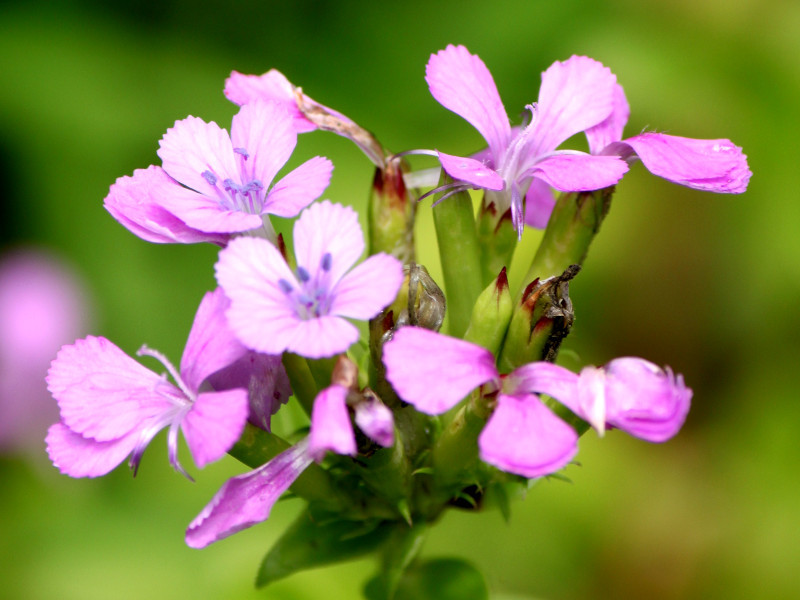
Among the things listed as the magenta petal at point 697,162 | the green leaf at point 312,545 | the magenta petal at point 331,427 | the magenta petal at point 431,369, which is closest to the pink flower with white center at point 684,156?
the magenta petal at point 697,162

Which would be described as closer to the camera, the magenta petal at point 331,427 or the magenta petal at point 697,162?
the magenta petal at point 331,427

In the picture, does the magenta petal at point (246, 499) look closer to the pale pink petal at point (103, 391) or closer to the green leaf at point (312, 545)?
the pale pink petal at point (103, 391)

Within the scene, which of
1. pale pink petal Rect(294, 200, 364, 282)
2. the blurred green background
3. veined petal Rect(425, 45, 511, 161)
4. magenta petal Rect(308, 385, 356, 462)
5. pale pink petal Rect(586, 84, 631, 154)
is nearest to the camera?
magenta petal Rect(308, 385, 356, 462)

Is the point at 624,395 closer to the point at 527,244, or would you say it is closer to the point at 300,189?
the point at 300,189

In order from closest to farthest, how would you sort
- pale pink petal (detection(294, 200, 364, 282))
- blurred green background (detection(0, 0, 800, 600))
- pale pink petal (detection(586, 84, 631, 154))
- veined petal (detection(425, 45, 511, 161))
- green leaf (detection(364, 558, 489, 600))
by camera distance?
pale pink petal (detection(294, 200, 364, 282)) < veined petal (detection(425, 45, 511, 161)) < pale pink petal (detection(586, 84, 631, 154)) < green leaf (detection(364, 558, 489, 600)) < blurred green background (detection(0, 0, 800, 600))

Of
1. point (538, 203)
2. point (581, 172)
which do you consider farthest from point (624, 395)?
point (538, 203)

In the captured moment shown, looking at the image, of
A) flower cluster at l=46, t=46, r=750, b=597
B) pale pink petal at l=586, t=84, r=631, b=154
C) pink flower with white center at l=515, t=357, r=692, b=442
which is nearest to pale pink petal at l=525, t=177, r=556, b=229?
flower cluster at l=46, t=46, r=750, b=597

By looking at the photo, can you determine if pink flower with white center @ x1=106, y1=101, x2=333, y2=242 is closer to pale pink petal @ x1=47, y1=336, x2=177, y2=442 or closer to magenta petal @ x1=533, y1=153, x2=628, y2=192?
pale pink petal @ x1=47, y1=336, x2=177, y2=442
